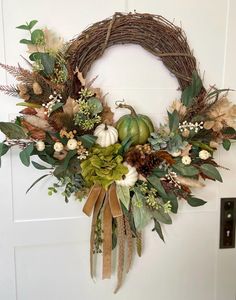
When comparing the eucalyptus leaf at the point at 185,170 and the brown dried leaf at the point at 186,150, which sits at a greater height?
the brown dried leaf at the point at 186,150

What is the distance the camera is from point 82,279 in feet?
4.21

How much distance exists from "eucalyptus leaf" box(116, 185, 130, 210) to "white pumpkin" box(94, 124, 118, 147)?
6.1 inches

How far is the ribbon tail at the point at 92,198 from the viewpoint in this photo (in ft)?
3.54

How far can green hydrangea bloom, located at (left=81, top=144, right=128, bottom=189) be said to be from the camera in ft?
3.38

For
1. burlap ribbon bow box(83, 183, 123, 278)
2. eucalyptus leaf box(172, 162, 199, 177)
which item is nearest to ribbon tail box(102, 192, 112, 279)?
burlap ribbon bow box(83, 183, 123, 278)

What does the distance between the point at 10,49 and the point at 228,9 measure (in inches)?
31.6

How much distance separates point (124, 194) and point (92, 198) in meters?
0.11

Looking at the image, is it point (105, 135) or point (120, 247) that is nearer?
point (105, 135)

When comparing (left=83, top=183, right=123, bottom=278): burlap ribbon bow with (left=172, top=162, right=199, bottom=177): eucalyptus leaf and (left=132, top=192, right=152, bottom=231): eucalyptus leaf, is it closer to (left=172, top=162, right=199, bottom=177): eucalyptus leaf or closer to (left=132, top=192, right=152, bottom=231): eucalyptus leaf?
(left=132, top=192, right=152, bottom=231): eucalyptus leaf

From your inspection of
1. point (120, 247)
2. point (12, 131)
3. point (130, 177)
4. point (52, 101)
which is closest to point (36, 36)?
point (52, 101)

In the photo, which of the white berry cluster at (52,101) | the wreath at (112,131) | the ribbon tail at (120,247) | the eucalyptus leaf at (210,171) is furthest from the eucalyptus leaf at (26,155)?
the eucalyptus leaf at (210,171)

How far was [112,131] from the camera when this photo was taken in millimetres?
1057

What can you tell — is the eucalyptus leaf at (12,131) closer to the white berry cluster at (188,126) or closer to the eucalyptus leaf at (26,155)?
the eucalyptus leaf at (26,155)

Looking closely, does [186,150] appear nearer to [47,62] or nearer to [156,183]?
[156,183]
